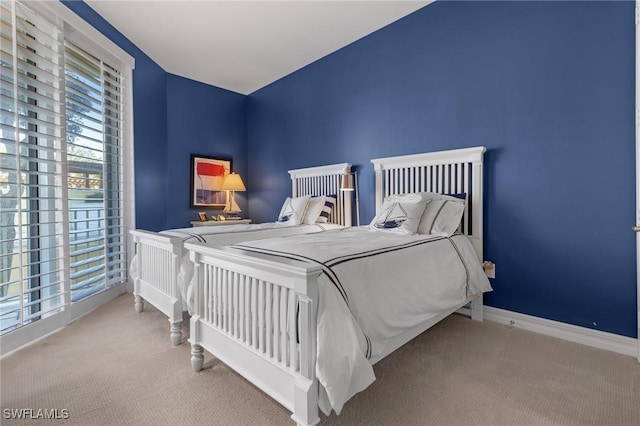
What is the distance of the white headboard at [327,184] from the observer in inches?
136

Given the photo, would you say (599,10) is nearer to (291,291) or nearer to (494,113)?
(494,113)

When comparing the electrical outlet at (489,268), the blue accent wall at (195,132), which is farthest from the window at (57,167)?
the electrical outlet at (489,268)

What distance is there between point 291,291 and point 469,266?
1.53m

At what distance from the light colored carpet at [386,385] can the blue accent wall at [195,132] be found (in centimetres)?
239

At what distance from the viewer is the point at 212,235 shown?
8.16 feet

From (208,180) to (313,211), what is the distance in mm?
2033

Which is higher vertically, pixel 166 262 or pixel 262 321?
pixel 166 262

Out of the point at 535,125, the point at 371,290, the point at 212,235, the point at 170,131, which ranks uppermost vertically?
the point at 170,131

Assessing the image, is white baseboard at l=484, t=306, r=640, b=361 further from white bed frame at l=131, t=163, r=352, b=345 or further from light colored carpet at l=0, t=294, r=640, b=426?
white bed frame at l=131, t=163, r=352, b=345

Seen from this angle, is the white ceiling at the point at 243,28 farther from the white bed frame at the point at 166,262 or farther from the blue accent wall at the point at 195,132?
the white bed frame at the point at 166,262

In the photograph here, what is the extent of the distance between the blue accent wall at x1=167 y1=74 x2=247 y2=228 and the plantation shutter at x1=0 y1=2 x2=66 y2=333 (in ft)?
5.91

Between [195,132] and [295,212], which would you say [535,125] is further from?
[195,132]

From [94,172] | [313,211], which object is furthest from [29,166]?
[313,211]

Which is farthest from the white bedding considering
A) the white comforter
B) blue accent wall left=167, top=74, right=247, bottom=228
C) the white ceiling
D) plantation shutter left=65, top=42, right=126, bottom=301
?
the white ceiling
